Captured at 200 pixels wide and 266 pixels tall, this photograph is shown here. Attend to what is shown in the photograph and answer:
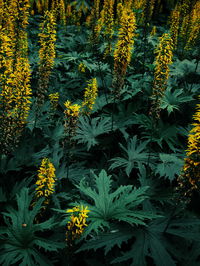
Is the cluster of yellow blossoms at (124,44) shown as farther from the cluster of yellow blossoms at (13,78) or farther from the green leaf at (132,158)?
the cluster of yellow blossoms at (13,78)

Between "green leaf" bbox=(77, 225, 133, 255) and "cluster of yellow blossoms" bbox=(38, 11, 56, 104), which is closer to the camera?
"green leaf" bbox=(77, 225, 133, 255)

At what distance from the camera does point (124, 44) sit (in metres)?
4.19

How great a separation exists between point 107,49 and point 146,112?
208 centimetres

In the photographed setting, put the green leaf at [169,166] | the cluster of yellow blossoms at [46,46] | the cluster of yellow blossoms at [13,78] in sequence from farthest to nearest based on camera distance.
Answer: the cluster of yellow blossoms at [46,46] → the green leaf at [169,166] → the cluster of yellow blossoms at [13,78]

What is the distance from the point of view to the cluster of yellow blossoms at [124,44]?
160 inches

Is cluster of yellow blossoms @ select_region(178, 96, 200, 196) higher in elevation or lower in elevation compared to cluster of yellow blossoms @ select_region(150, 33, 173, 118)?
lower

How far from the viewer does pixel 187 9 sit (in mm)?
7176

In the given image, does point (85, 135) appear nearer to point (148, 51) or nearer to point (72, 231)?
point (72, 231)

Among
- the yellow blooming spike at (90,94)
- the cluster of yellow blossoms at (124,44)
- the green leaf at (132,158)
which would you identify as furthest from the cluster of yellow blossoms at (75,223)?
the yellow blooming spike at (90,94)

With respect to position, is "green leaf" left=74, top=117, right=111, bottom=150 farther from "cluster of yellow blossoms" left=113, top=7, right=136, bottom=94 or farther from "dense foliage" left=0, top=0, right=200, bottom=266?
"cluster of yellow blossoms" left=113, top=7, right=136, bottom=94

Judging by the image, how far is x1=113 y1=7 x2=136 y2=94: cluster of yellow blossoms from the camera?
Result: 4.06 metres

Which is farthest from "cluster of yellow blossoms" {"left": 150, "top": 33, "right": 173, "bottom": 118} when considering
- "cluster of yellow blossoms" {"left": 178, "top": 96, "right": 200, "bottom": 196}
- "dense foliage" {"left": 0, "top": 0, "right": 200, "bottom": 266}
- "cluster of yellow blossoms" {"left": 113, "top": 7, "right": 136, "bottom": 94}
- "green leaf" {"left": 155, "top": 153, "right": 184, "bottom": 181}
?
"cluster of yellow blossoms" {"left": 178, "top": 96, "right": 200, "bottom": 196}

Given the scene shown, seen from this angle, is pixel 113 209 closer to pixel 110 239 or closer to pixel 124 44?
pixel 110 239

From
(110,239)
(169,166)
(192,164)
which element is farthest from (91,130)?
(192,164)
